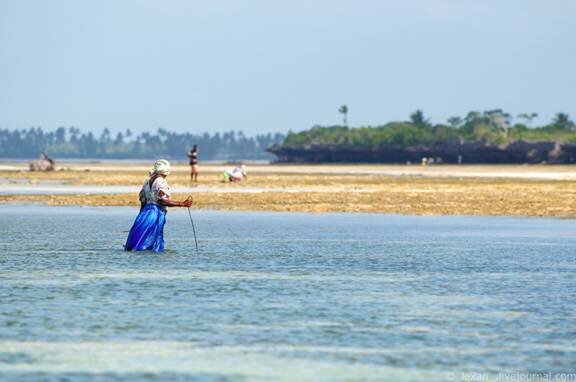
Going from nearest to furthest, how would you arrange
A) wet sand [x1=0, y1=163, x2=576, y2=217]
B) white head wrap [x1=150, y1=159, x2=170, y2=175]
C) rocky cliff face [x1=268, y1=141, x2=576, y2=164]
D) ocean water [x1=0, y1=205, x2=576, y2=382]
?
ocean water [x1=0, y1=205, x2=576, y2=382] < white head wrap [x1=150, y1=159, x2=170, y2=175] < wet sand [x1=0, y1=163, x2=576, y2=217] < rocky cliff face [x1=268, y1=141, x2=576, y2=164]

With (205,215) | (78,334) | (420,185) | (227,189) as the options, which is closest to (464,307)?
(78,334)

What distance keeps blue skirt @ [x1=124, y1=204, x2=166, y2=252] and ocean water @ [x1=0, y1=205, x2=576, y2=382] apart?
0.42 metres

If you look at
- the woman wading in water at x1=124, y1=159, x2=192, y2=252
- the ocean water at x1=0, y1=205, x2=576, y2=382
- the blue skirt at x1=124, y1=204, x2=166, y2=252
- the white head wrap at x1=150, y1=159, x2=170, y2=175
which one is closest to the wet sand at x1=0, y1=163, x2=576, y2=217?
the ocean water at x1=0, y1=205, x2=576, y2=382

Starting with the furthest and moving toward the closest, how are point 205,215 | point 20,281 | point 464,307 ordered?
point 205,215, point 20,281, point 464,307

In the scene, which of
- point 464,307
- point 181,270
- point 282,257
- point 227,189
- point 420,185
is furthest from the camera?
point 420,185

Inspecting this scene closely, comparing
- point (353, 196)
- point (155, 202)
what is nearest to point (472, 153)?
point (353, 196)

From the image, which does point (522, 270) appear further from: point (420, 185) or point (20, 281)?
point (420, 185)

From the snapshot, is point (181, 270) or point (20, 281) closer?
point (20, 281)

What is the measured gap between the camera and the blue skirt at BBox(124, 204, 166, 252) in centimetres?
2667

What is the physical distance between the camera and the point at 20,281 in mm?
22062

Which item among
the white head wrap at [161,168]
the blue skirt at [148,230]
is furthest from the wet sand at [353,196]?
the white head wrap at [161,168]

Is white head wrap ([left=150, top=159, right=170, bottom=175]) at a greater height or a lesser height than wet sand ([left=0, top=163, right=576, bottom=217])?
greater

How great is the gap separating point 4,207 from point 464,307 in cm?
3015

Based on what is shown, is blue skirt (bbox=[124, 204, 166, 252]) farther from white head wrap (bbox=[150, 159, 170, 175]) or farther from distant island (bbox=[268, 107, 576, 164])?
distant island (bbox=[268, 107, 576, 164])
